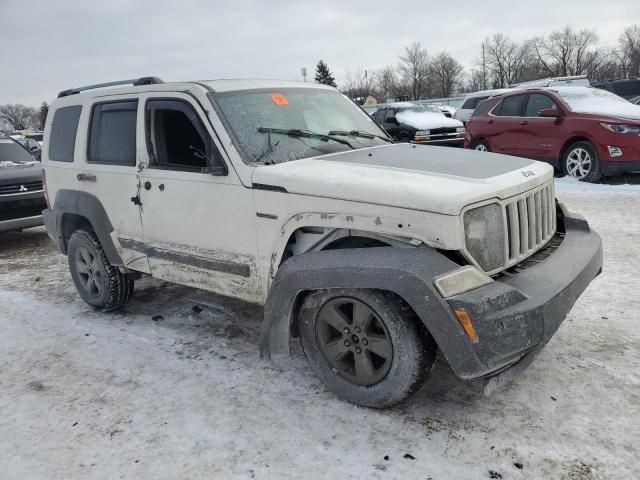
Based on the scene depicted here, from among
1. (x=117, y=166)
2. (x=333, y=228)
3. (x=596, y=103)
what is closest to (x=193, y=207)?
(x=117, y=166)

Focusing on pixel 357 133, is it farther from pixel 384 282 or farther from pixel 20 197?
pixel 20 197

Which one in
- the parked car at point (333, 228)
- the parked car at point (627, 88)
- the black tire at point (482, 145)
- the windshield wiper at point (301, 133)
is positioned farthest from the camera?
the parked car at point (627, 88)

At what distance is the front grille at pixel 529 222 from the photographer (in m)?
3.10

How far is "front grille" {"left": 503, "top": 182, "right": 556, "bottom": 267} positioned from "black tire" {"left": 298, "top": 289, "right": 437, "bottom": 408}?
697 millimetres

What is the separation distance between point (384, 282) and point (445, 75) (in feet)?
291

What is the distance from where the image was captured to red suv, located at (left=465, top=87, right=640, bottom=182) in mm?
8992

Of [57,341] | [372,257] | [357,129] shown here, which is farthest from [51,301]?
[372,257]

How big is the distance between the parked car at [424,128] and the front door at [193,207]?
34.6 feet

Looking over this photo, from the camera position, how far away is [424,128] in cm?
1459

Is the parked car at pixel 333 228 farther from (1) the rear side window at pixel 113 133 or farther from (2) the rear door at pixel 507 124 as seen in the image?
(2) the rear door at pixel 507 124

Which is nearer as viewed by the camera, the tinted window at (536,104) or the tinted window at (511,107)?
the tinted window at (536,104)

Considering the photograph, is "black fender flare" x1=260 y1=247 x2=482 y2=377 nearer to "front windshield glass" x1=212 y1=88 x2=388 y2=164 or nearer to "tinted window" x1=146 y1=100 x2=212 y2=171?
"front windshield glass" x1=212 y1=88 x2=388 y2=164

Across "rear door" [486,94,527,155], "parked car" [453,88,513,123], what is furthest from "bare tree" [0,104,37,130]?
"rear door" [486,94,527,155]

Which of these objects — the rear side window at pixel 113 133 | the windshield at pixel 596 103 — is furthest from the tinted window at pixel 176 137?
the windshield at pixel 596 103
